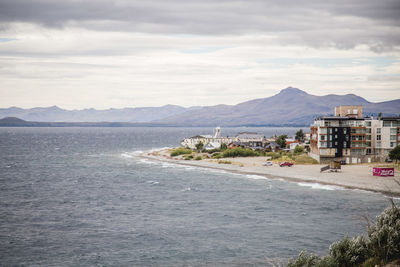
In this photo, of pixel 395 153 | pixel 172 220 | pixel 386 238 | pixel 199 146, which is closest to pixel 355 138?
pixel 395 153

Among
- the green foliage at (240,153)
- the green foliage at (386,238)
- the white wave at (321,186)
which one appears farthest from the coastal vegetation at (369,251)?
the green foliage at (240,153)

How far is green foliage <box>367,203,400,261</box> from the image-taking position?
25.8 meters

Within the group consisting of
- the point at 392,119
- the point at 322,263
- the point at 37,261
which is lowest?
the point at 37,261

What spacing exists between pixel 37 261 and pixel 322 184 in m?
47.6

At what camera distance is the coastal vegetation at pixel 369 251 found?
25578 millimetres

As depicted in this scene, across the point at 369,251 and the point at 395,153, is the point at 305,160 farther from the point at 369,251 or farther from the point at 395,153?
the point at 369,251

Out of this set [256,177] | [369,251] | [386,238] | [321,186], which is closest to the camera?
[386,238]

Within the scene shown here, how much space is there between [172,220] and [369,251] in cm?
2462

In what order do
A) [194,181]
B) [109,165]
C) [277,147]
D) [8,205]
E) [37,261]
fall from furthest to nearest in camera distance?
[277,147]
[109,165]
[194,181]
[8,205]
[37,261]

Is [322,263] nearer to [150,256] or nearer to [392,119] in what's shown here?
[150,256]

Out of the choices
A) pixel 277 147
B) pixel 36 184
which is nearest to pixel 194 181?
pixel 36 184

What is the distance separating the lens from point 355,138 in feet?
324

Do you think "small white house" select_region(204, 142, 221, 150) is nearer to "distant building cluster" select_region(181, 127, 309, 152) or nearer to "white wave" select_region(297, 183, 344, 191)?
"distant building cluster" select_region(181, 127, 309, 152)

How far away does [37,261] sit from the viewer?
3509 cm
